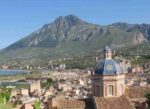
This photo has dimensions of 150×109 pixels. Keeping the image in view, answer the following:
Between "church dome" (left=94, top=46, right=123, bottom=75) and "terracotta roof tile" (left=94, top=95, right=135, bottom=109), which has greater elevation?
"church dome" (left=94, top=46, right=123, bottom=75)

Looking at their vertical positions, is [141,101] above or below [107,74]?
below

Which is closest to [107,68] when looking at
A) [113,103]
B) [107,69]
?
[107,69]

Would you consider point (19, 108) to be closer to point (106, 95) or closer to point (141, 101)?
point (106, 95)

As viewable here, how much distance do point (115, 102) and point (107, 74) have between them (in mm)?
2634

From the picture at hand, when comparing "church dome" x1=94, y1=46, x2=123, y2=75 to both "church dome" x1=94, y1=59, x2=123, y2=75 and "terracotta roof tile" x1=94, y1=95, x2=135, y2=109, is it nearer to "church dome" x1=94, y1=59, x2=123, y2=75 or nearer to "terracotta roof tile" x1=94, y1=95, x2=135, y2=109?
"church dome" x1=94, y1=59, x2=123, y2=75

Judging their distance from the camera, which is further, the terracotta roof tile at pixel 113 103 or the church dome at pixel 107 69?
the church dome at pixel 107 69

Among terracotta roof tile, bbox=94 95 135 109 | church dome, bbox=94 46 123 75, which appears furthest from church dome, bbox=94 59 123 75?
terracotta roof tile, bbox=94 95 135 109

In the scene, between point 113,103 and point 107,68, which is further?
point 107,68

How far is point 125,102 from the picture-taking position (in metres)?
29.7

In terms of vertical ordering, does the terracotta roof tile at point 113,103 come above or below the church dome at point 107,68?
below

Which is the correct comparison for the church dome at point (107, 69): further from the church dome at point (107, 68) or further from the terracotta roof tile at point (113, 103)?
the terracotta roof tile at point (113, 103)

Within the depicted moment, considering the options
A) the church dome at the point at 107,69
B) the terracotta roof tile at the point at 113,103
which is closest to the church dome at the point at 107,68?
the church dome at the point at 107,69

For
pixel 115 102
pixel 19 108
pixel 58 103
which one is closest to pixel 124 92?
pixel 115 102

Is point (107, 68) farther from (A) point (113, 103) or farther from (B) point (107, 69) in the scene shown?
(A) point (113, 103)
